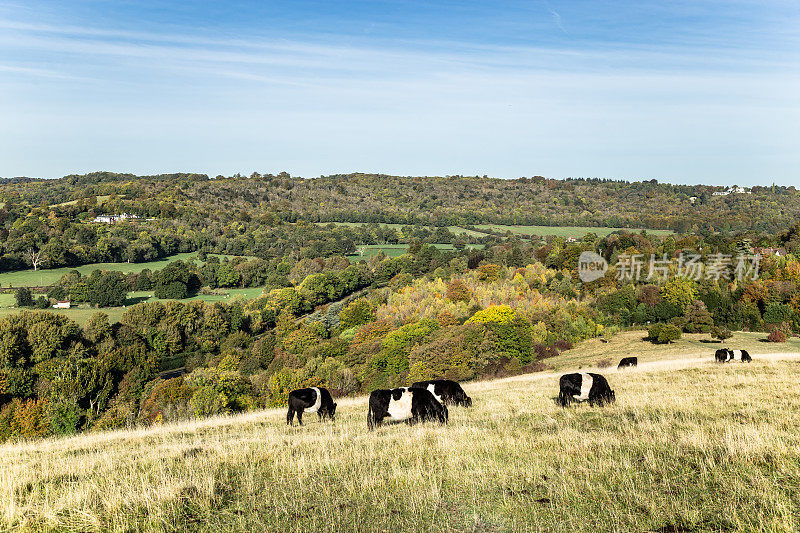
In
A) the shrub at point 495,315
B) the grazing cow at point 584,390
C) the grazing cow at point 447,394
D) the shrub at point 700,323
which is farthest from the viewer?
the shrub at point 495,315

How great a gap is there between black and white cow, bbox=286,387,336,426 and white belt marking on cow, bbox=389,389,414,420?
3.96 meters

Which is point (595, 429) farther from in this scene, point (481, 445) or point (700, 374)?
point (700, 374)

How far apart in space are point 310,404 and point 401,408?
4.66 metres

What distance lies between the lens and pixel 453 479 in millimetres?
8273

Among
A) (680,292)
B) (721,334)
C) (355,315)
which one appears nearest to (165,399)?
(355,315)

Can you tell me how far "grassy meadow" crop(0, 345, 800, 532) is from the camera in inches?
261

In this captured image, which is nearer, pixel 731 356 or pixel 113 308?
pixel 731 356

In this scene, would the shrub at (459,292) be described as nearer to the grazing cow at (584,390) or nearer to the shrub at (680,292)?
the shrub at (680,292)

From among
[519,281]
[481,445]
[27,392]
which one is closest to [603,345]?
[519,281]

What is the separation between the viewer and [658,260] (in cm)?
12812

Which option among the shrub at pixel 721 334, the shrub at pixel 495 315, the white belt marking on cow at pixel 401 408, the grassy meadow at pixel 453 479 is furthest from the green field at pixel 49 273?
the white belt marking on cow at pixel 401 408

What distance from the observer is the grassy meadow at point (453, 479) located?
6625mm

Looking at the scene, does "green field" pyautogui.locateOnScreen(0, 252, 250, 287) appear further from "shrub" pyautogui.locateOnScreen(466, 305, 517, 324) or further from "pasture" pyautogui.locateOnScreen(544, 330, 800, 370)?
"pasture" pyautogui.locateOnScreen(544, 330, 800, 370)

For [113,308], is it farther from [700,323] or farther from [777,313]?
[777,313]
